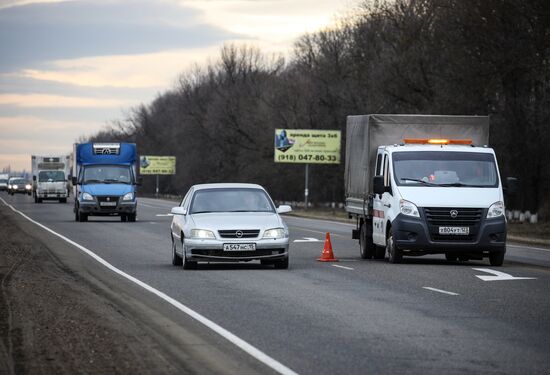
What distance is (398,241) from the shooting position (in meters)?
24.5

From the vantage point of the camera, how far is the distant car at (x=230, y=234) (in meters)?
22.4

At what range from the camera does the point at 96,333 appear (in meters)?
12.9

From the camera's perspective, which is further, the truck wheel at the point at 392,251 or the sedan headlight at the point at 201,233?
the truck wheel at the point at 392,251

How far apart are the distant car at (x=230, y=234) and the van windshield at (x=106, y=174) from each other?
25.9m

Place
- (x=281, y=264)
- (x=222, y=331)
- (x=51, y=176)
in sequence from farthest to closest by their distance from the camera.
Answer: (x=51, y=176)
(x=281, y=264)
(x=222, y=331)

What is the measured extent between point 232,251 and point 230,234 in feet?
0.96

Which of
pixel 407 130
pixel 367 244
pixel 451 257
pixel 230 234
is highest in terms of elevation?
pixel 407 130

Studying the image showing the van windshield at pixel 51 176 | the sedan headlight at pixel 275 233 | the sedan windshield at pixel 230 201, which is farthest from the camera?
the van windshield at pixel 51 176

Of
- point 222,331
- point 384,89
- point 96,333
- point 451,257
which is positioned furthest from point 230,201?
point 384,89

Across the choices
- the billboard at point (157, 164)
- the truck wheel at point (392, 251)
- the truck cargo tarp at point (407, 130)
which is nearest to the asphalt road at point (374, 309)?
the truck wheel at point (392, 251)

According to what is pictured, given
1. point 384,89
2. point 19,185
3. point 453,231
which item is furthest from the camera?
point 19,185

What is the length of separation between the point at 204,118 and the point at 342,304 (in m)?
112

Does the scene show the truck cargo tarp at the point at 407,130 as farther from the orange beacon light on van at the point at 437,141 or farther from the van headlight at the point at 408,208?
the van headlight at the point at 408,208

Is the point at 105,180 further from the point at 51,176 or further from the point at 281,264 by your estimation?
the point at 51,176
